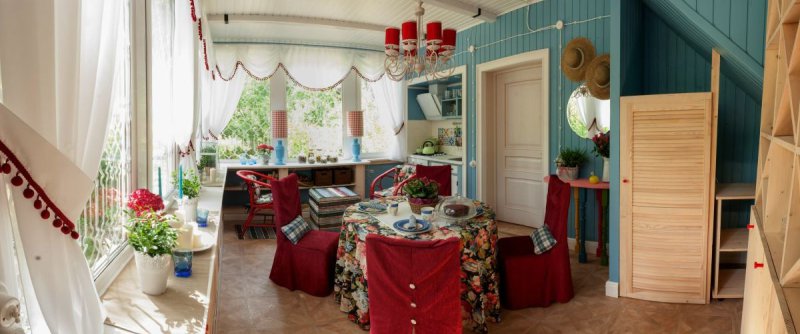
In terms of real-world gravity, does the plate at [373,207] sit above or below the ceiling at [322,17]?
below

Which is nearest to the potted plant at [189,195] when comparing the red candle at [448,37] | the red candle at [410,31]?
the red candle at [410,31]

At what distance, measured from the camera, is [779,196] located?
189cm

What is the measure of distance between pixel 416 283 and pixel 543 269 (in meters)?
1.46

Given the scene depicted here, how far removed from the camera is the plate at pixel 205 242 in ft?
7.28

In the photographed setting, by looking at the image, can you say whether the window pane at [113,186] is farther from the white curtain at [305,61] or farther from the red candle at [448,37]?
the white curtain at [305,61]

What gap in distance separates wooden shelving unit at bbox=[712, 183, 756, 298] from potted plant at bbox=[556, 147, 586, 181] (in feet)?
3.91

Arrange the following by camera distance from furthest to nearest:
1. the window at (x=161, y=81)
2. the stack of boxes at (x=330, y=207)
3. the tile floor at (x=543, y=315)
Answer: the stack of boxes at (x=330, y=207) → the tile floor at (x=543, y=315) → the window at (x=161, y=81)

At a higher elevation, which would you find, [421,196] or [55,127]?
[55,127]

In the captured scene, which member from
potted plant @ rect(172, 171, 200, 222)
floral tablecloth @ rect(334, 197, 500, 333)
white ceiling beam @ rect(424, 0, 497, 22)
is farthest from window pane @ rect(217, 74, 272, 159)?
floral tablecloth @ rect(334, 197, 500, 333)

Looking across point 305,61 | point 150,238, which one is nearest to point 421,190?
point 150,238

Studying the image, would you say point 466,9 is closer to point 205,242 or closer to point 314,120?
point 314,120

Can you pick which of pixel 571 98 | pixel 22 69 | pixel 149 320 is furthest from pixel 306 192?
pixel 22 69

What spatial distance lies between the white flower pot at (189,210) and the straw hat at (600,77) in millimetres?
3499

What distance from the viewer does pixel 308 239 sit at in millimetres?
3744
